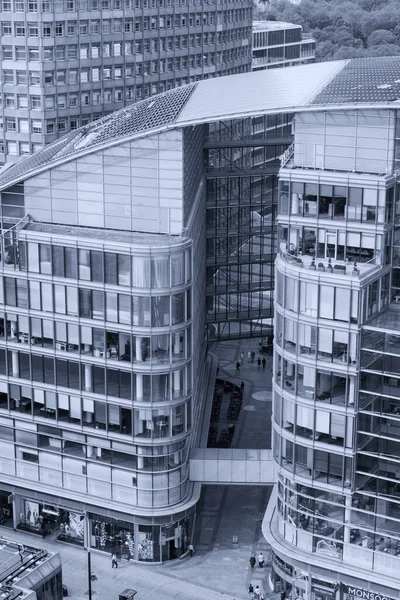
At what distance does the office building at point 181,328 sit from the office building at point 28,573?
9.95 metres

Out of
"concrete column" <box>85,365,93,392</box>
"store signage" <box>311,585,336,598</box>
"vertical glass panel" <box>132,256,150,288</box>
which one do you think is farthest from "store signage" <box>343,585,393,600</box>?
"vertical glass panel" <box>132,256,150,288</box>

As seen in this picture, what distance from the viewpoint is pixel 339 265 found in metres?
74.3

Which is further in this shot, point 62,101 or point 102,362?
point 62,101

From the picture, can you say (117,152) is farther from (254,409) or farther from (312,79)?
(254,409)

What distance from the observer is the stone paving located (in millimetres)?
82375

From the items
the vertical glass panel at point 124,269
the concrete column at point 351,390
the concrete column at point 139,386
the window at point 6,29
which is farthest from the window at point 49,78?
the concrete column at point 351,390

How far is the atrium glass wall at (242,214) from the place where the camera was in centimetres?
10600

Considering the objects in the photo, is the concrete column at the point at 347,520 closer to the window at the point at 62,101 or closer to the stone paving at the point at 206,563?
the stone paving at the point at 206,563

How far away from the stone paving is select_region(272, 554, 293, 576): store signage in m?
2.88

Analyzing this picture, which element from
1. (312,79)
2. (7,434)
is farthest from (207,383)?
(312,79)

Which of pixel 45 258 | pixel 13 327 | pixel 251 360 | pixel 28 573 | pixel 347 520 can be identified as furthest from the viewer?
pixel 251 360

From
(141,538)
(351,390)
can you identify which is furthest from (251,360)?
(351,390)

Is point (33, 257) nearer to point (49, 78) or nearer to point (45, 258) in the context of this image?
point (45, 258)

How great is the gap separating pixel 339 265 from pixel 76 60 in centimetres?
6420
